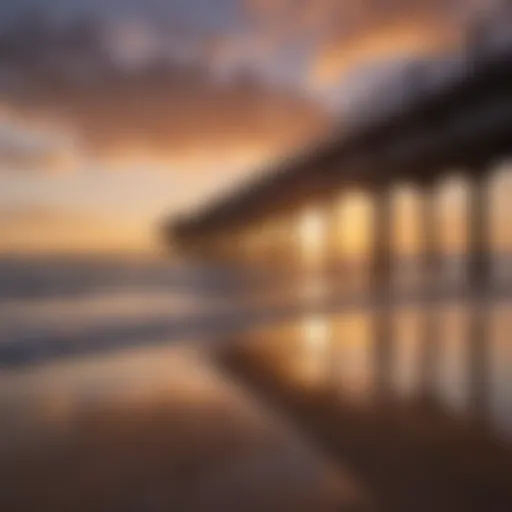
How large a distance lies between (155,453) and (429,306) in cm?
833

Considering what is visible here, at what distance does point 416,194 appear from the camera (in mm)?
24047

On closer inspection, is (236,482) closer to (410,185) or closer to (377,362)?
(377,362)

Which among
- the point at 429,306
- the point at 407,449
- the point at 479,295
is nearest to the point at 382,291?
the point at 479,295

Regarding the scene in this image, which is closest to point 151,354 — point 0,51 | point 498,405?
point 498,405

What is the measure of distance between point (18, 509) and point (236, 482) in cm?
66

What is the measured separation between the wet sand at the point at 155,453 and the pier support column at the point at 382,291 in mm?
1057

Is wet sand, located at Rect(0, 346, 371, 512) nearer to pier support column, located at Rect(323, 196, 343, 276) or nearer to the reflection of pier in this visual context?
the reflection of pier

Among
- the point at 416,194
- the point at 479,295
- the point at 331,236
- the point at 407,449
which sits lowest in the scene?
the point at 407,449

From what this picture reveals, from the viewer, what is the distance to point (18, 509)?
166cm

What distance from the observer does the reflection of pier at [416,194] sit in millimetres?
5176

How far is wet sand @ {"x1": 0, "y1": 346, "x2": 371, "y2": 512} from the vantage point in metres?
1.71

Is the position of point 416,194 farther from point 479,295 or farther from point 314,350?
point 314,350

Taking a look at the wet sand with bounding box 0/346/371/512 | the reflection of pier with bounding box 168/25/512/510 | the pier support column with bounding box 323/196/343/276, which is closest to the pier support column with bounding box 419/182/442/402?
the reflection of pier with bounding box 168/25/512/510

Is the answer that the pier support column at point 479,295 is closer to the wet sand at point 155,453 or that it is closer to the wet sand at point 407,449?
the wet sand at point 407,449
